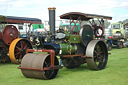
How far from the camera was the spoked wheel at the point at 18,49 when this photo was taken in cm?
838

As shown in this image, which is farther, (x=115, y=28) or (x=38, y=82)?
(x=115, y=28)

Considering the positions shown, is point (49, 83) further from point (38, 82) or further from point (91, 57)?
point (91, 57)

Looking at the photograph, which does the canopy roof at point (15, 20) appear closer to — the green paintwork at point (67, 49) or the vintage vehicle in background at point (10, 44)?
the vintage vehicle in background at point (10, 44)

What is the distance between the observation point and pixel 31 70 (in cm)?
537

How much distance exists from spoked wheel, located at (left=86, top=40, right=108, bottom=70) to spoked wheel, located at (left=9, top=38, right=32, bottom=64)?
122 inches

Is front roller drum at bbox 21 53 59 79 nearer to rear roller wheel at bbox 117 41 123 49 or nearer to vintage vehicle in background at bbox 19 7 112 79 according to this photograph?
vintage vehicle in background at bbox 19 7 112 79

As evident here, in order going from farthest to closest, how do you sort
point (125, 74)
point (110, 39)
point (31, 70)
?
point (110, 39) < point (125, 74) < point (31, 70)

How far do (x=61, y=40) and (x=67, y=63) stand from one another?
758 millimetres

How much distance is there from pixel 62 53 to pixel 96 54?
1074 mm

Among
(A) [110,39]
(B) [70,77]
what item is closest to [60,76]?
(B) [70,77]

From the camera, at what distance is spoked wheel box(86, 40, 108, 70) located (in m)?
6.32

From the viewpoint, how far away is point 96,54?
263 inches

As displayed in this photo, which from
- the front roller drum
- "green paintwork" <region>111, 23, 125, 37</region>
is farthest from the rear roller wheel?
the front roller drum

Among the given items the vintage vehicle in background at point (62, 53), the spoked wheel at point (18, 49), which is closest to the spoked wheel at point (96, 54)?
the vintage vehicle in background at point (62, 53)
